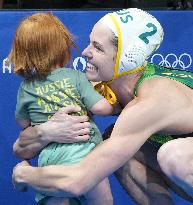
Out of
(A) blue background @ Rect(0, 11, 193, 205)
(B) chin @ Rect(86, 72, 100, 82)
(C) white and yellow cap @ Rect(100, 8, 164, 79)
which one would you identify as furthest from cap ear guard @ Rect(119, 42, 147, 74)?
(A) blue background @ Rect(0, 11, 193, 205)

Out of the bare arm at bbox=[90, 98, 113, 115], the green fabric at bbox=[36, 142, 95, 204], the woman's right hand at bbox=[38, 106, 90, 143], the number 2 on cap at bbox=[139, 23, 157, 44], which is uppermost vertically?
the number 2 on cap at bbox=[139, 23, 157, 44]

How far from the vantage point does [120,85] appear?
7.81 feet

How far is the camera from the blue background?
116 inches

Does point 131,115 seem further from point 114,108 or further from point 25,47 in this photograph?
point 25,47

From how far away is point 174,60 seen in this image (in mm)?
3045

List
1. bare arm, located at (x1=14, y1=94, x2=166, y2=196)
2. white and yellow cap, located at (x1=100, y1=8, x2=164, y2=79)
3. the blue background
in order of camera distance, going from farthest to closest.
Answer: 1. the blue background
2. white and yellow cap, located at (x1=100, y1=8, x2=164, y2=79)
3. bare arm, located at (x1=14, y1=94, x2=166, y2=196)

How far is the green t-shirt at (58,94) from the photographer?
235cm

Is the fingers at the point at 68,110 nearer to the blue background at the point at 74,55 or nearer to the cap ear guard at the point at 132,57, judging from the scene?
the cap ear guard at the point at 132,57

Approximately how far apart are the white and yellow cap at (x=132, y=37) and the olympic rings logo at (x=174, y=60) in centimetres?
70

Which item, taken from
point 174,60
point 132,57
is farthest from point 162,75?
point 174,60

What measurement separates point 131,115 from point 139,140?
3.8 inches

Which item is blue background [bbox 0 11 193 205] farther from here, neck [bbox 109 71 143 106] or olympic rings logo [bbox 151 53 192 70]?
neck [bbox 109 71 143 106]

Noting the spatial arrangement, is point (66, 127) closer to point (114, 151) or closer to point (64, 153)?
point (64, 153)

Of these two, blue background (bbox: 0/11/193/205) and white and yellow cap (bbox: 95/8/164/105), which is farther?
blue background (bbox: 0/11/193/205)
